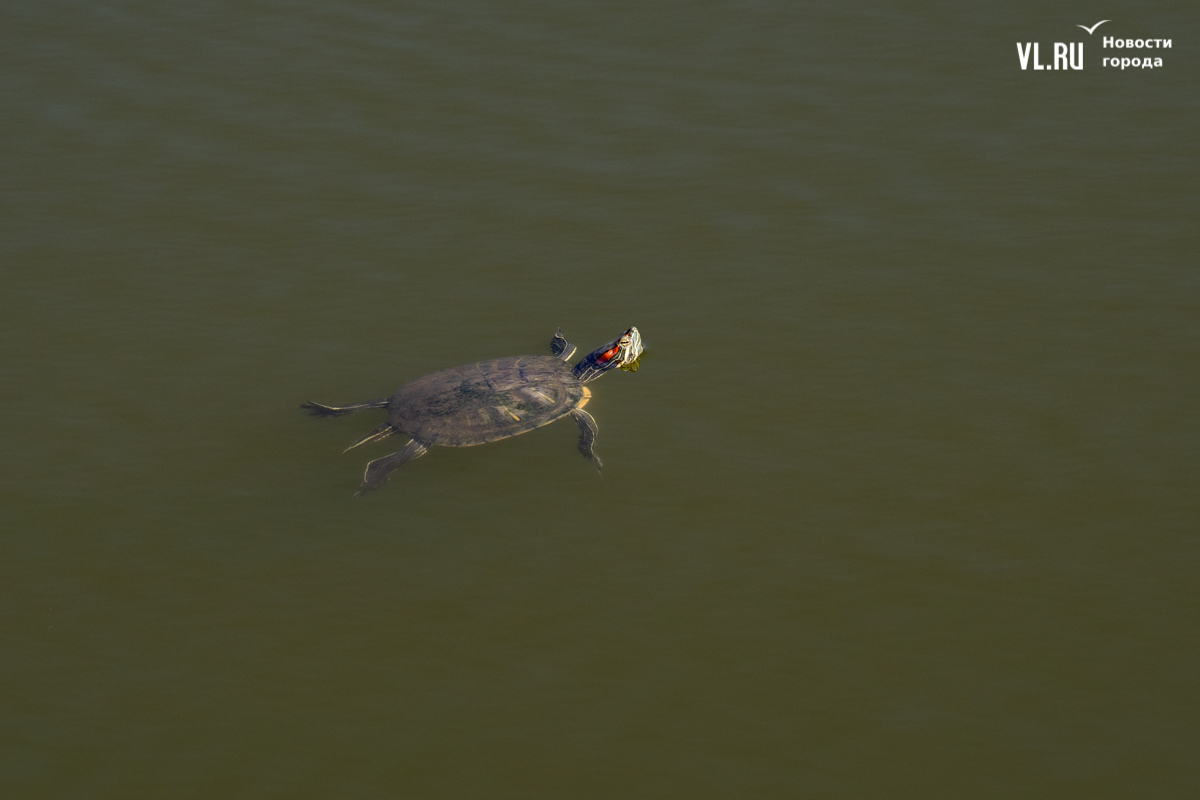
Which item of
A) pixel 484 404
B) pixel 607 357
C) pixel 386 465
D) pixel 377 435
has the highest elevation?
pixel 607 357

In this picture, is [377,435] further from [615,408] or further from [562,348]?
[615,408]

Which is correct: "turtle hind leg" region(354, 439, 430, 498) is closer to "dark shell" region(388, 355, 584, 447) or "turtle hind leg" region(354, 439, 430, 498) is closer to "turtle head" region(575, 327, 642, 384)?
"dark shell" region(388, 355, 584, 447)

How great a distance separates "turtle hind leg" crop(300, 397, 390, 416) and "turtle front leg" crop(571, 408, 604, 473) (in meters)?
1.25

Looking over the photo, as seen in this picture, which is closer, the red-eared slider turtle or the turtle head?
the red-eared slider turtle

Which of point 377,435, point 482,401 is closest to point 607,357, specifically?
point 482,401

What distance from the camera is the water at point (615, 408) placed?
200 inches

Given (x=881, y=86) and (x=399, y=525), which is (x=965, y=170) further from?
(x=399, y=525)

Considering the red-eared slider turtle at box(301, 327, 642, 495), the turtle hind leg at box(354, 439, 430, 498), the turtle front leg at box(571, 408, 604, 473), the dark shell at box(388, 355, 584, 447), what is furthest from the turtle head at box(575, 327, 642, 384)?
the turtle hind leg at box(354, 439, 430, 498)

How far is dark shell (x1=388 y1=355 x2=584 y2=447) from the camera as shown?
6.55 meters

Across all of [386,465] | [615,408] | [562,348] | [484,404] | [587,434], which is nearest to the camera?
[386,465]

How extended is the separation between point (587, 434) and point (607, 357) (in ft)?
2.08

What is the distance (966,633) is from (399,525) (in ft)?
10.5

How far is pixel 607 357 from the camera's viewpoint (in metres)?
7.09

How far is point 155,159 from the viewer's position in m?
9.34
